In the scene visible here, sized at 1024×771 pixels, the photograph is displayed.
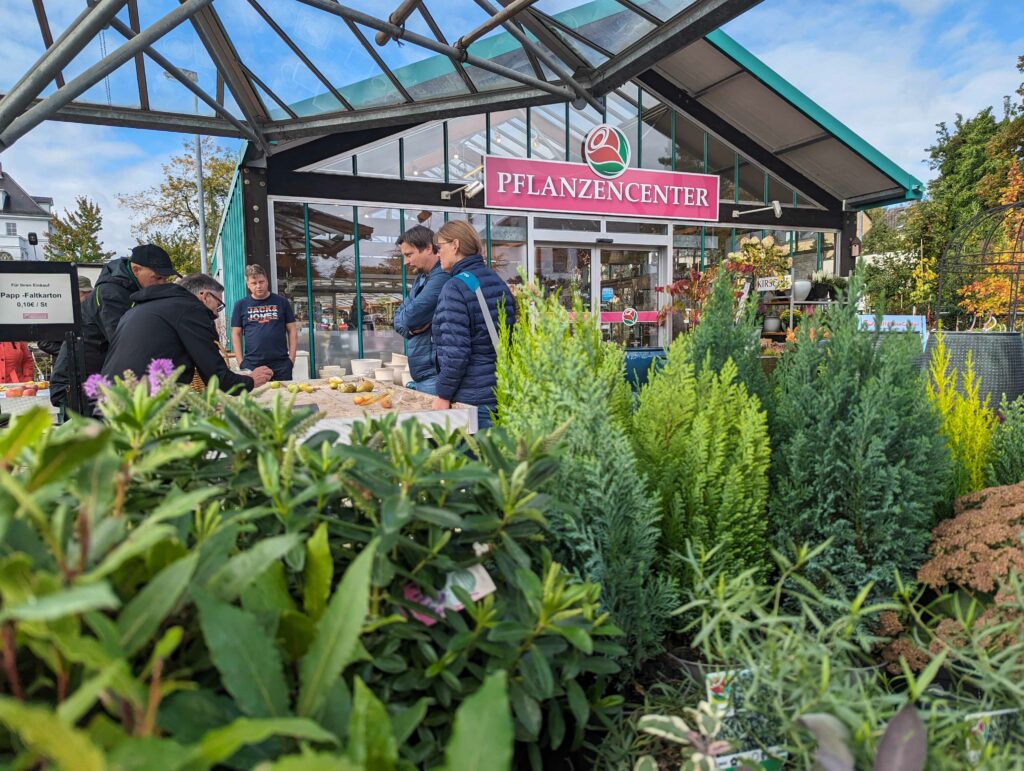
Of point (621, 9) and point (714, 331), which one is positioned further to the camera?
point (621, 9)

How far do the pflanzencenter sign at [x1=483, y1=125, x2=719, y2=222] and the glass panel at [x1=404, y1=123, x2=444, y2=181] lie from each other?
66cm

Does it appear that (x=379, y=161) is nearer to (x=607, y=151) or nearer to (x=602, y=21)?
(x=607, y=151)

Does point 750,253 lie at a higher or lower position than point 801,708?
higher

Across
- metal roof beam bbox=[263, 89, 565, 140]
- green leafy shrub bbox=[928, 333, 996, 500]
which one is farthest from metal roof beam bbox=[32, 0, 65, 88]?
green leafy shrub bbox=[928, 333, 996, 500]

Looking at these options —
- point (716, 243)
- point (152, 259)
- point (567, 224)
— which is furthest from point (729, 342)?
point (716, 243)

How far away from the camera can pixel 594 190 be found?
855 centimetres

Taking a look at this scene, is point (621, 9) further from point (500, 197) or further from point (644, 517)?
point (644, 517)

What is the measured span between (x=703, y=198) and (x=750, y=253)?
6.36 ft

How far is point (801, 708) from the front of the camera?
27.7 inches

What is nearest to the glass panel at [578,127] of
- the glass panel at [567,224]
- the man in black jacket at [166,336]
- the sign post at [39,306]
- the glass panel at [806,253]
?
the glass panel at [567,224]

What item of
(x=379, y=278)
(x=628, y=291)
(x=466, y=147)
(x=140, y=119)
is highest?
(x=466, y=147)

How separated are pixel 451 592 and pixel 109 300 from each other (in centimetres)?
373

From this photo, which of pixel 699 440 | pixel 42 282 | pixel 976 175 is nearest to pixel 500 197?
pixel 42 282

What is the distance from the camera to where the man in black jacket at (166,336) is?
2.76m
